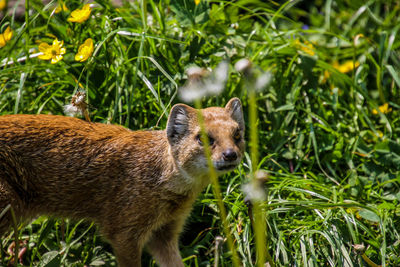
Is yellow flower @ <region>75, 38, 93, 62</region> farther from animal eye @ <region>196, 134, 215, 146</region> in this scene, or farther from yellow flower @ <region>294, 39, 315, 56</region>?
yellow flower @ <region>294, 39, 315, 56</region>

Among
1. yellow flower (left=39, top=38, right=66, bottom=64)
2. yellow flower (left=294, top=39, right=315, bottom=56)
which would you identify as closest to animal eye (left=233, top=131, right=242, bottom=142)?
yellow flower (left=39, top=38, right=66, bottom=64)

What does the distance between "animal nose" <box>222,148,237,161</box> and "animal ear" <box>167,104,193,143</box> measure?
375mm

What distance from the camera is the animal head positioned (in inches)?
104

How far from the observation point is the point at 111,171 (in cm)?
295

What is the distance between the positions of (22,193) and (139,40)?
4.20ft

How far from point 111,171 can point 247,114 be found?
120cm

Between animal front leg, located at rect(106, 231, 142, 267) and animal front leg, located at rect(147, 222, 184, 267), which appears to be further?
animal front leg, located at rect(147, 222, 184, 267)

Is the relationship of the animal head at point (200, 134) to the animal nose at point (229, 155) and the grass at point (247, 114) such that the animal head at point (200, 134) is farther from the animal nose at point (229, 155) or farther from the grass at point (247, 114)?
the grass at point (247, 114)

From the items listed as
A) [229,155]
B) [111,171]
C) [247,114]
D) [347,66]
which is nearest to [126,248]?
[111,171]

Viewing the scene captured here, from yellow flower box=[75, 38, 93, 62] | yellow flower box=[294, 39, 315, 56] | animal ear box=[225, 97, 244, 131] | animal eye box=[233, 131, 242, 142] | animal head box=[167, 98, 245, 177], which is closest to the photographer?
animal head box=[167, 98, 245, 177]

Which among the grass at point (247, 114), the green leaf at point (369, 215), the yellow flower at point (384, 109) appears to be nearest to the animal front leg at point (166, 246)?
the grass at point (247, 114)

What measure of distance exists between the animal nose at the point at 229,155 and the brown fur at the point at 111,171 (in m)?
0.21

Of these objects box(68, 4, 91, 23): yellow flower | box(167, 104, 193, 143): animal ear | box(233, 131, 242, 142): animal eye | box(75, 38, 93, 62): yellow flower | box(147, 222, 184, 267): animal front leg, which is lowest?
box(147, 222, 184, 267): animal front leg

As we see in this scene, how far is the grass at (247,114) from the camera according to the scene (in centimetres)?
311
